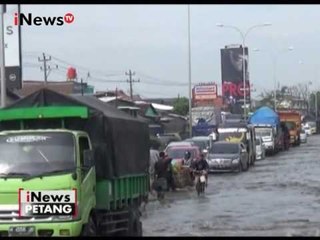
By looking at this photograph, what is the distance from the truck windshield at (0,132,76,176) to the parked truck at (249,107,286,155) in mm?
47165

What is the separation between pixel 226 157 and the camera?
39.7 meters

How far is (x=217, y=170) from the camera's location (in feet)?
131

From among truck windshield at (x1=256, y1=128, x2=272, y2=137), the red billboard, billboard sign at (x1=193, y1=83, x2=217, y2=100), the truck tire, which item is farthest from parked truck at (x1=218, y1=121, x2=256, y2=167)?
the red billboard

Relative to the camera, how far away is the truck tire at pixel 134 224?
14.5m

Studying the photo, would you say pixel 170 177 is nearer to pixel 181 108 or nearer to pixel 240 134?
pixel 240 134

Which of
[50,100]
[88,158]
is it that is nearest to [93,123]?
[50,100]

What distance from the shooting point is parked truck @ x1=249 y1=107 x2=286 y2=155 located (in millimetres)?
58781

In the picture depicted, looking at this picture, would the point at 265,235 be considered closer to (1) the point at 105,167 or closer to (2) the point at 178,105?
(1) the point at 105,167

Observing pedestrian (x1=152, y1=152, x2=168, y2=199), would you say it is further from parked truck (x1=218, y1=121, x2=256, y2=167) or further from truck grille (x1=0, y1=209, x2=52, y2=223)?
parked truck (x1=218, y1=121, x2=256, y2=167)

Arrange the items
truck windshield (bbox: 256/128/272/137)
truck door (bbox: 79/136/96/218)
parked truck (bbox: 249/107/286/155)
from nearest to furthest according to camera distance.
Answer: truck door (bbox: 79/136/96/218), truck windshield (bbox: 256/128/272/137), parked truck (bbox: 249/107/286/155)

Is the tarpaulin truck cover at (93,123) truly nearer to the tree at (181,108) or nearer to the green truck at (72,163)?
the green truck at (72,163)

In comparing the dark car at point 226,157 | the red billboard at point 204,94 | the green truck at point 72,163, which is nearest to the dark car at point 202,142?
the dark car at point 226,157

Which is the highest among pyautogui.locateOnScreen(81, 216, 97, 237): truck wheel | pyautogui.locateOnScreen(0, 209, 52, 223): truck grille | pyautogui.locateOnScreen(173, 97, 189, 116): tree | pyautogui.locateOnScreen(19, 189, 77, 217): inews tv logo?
pyautogui.locateOnScreen(173, 97, 189, 116): tree

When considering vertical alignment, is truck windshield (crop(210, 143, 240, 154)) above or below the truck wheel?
below
